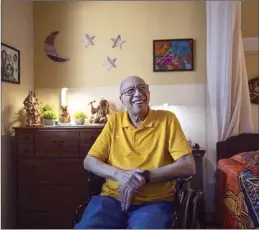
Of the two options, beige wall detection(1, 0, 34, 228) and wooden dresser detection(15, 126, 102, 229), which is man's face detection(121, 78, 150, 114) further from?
beige wall detection(1, 0, 34, 228)

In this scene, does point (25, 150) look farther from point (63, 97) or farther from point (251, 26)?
point (251, 26)

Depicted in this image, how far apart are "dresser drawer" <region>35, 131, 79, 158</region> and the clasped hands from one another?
3.06 feet

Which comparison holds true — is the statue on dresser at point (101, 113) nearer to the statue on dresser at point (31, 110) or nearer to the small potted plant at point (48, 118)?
the small potted plant at point (48, 118)

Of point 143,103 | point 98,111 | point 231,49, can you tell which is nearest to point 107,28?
point 98,111

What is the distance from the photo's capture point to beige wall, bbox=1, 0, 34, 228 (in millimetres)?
2361

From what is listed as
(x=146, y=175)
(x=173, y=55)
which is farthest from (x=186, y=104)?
(x=146, y=175)

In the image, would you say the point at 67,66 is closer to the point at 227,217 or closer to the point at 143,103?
the point at 143,103

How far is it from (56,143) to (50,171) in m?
0.22

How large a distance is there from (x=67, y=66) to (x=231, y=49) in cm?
143

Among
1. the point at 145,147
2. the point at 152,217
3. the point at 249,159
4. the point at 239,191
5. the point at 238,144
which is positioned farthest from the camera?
the point at 238,144

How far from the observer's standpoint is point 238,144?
2506 mm

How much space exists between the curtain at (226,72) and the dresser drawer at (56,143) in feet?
3.76

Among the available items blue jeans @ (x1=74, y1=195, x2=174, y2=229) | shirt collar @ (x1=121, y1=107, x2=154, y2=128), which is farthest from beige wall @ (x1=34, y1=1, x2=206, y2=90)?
blue jeans @ (x1=74, y1=195, x2=174, y2=229)

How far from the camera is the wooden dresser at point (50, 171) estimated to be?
2334 millimetres
